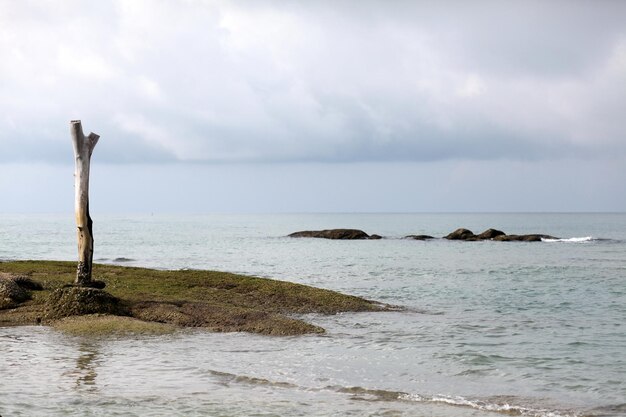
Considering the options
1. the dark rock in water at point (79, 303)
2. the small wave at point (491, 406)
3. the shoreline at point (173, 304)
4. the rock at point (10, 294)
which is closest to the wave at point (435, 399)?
the small wave at point (491, 406)

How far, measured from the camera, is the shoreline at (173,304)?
67.7 feet

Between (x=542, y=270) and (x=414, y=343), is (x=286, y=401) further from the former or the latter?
(x=542, y=270)

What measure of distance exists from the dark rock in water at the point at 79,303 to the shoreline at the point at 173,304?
0.03m

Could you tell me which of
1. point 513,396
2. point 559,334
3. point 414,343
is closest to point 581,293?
point 559,334

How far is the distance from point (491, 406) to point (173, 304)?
1250cm

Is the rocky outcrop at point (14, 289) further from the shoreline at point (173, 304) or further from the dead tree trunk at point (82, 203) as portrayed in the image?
the dead tree trunk at point (82, 203)

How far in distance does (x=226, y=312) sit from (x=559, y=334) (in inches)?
414

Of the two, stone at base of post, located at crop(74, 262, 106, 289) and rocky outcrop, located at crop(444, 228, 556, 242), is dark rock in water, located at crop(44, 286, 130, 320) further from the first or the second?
rocky outcrop, located at crop(444, 228, 556, 242)

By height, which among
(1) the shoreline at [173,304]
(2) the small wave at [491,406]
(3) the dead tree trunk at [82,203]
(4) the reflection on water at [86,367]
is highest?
(3) the dead tree trunk at [82,203]

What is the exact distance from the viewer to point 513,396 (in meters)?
14.2

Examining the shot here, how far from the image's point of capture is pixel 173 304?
75.2ft

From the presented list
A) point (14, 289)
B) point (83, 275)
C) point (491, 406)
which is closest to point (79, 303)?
point (83, 275)

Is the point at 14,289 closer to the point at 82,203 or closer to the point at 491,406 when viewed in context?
the point at 82,203

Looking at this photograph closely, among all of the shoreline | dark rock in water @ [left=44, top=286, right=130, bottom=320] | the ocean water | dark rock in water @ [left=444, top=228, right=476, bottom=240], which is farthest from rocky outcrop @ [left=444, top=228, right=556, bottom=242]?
dark rock in water @ [left=44, top=286, right=130, bottom=320]
